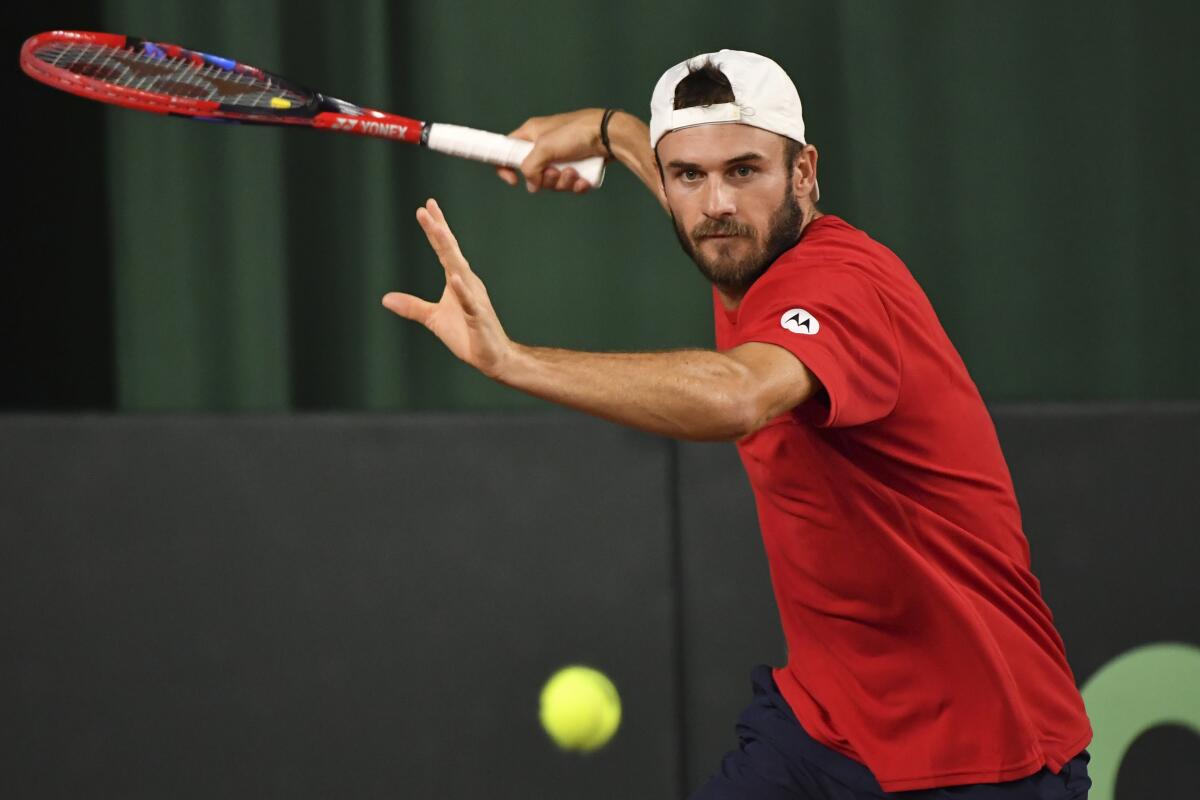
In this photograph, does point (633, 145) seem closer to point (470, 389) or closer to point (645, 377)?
point (470, 389)

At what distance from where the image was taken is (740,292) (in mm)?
1709

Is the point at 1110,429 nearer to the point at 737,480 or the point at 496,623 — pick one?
the point at 737,480

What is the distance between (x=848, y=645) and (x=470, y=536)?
790 mm

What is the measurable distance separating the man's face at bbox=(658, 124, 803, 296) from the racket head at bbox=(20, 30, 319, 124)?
674mm

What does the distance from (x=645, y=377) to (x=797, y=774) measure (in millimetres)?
692

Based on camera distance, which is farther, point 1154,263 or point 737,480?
point 1154,263

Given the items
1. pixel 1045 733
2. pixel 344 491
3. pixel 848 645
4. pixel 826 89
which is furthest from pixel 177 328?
pixel 1045 733

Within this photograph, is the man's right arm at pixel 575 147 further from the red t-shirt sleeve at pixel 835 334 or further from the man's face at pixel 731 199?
the red t-shirt sleeve at pixel 835 334

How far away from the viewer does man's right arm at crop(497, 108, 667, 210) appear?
7.01ft

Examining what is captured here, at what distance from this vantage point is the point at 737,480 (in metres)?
2.33

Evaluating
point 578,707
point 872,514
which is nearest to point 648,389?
point 872,514

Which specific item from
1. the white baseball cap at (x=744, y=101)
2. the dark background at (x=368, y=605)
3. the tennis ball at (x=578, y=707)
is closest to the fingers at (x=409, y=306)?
the white baseball cap at (x=744, y=101)

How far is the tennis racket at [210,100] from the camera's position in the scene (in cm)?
205

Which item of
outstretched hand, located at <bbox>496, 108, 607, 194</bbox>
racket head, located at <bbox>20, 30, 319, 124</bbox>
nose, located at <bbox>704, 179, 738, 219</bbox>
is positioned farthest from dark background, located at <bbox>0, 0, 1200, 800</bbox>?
nose, located at <bbox>704, 179, 738, 219</bbox>
